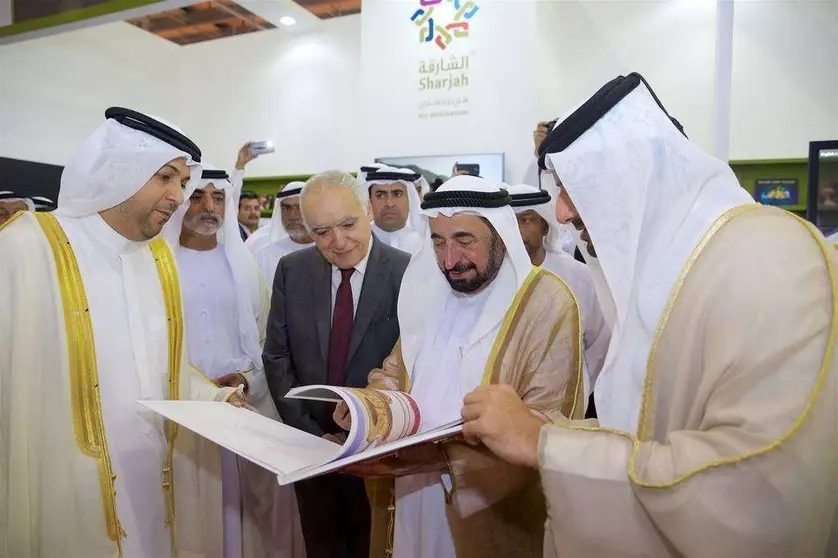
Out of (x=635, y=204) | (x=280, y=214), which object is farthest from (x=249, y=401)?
(x=635, y=204)

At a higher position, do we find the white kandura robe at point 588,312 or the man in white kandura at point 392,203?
the man in white kandura at point 392,203

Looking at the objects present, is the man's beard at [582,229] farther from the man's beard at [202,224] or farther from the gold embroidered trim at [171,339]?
the man's beard at [202,224]

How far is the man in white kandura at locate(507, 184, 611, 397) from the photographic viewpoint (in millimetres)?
3449

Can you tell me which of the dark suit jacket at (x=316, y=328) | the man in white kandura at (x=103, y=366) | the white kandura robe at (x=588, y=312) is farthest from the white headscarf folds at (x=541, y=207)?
the man in white kandura at (x=103, y=366)

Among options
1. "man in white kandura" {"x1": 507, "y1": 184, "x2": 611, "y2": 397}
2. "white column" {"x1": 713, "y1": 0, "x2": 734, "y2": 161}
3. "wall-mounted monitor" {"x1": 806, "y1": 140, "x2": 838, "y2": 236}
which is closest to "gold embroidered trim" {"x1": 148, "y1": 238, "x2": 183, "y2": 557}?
"man in white kandura" {"x1": 507, "y1": 184, "x2": 611, "y2": 397}

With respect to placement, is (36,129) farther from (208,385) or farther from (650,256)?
(650,256)

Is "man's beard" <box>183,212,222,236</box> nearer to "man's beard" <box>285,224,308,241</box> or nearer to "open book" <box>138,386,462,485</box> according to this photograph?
"man's beard" <box>285,224,308,241</box>

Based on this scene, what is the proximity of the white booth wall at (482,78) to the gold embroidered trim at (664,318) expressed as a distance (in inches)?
222

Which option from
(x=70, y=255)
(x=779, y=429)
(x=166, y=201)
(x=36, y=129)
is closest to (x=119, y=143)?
(x=166, y=201)

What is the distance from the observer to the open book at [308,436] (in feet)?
4.29

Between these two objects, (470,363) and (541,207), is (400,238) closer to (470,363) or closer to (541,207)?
(541,207)

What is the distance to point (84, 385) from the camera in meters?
1.83

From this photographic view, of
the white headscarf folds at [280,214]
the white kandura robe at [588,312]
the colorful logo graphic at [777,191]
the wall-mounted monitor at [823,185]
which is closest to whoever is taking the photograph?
the wall-mounted monitor at [823,185]

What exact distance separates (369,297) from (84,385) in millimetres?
1203
